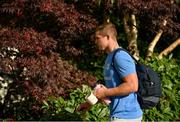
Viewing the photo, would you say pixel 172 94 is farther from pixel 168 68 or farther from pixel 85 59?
pixel 85 59

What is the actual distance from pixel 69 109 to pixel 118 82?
95.1 inches

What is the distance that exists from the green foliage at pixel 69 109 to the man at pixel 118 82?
2118 millimetres

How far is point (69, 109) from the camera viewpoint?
6.76 meters

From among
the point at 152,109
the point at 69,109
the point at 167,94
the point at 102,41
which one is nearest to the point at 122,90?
the point at 102,41

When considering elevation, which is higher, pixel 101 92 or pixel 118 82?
pixel 118 82

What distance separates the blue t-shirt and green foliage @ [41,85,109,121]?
211cm

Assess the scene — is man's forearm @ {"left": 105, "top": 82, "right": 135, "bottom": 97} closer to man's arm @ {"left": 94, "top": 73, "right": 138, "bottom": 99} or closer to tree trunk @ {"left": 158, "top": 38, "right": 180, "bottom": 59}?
man's arm @ {"left": 94, "top": 73, "right": 138, "bottom": 99}

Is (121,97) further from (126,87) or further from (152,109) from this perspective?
(152,109)

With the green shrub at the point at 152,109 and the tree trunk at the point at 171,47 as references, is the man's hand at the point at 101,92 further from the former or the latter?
the tree trunk at the point at 171,47

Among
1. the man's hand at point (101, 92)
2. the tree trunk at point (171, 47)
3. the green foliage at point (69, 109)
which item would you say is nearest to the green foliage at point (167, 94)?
the tree trunk at point (171, 47)

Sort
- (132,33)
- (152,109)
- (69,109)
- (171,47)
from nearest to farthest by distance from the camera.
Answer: (69,109)
(152,109)
(132,33)
(171,47)

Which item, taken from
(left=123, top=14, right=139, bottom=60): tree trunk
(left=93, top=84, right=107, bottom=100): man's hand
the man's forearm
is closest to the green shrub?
(left=123, top=14, right=139, bottom=60): tree trunk

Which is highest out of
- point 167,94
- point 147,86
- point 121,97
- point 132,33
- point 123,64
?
point 123,64

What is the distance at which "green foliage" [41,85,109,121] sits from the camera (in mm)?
6656
